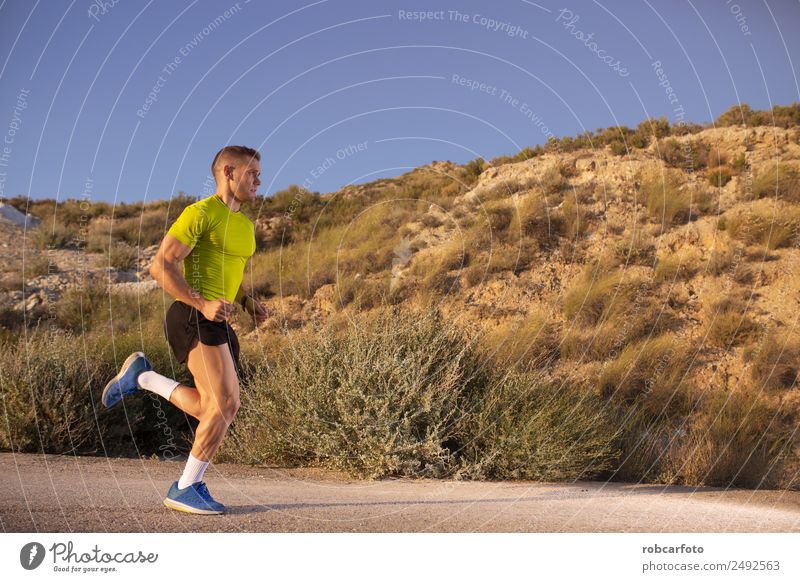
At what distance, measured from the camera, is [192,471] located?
4.96 metres

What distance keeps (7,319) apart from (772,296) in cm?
1769

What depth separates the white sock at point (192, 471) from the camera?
4.95 meters

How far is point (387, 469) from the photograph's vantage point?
760 cm

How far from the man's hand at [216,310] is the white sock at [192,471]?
3.50 ft

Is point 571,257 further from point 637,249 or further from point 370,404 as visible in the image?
point 370,404

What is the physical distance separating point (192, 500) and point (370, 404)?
2.90 m

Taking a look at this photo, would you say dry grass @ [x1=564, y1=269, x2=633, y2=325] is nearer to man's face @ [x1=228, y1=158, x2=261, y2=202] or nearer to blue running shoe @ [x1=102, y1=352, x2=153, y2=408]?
blue running shoe @ [x1=102, y1=352, x2=153, y2=408]

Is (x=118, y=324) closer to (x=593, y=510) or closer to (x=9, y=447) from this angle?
(x=9, y=447)

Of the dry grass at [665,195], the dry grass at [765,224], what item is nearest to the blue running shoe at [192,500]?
the dry grass at [765,224]

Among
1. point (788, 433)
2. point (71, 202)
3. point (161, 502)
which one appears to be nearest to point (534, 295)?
point (788, 433)

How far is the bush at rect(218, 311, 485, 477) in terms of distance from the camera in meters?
7.59

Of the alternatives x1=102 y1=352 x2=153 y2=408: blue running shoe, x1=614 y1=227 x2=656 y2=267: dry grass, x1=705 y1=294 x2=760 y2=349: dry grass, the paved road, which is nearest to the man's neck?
x1=102 y1=352 x2=153 y2=408: blue running shoe
